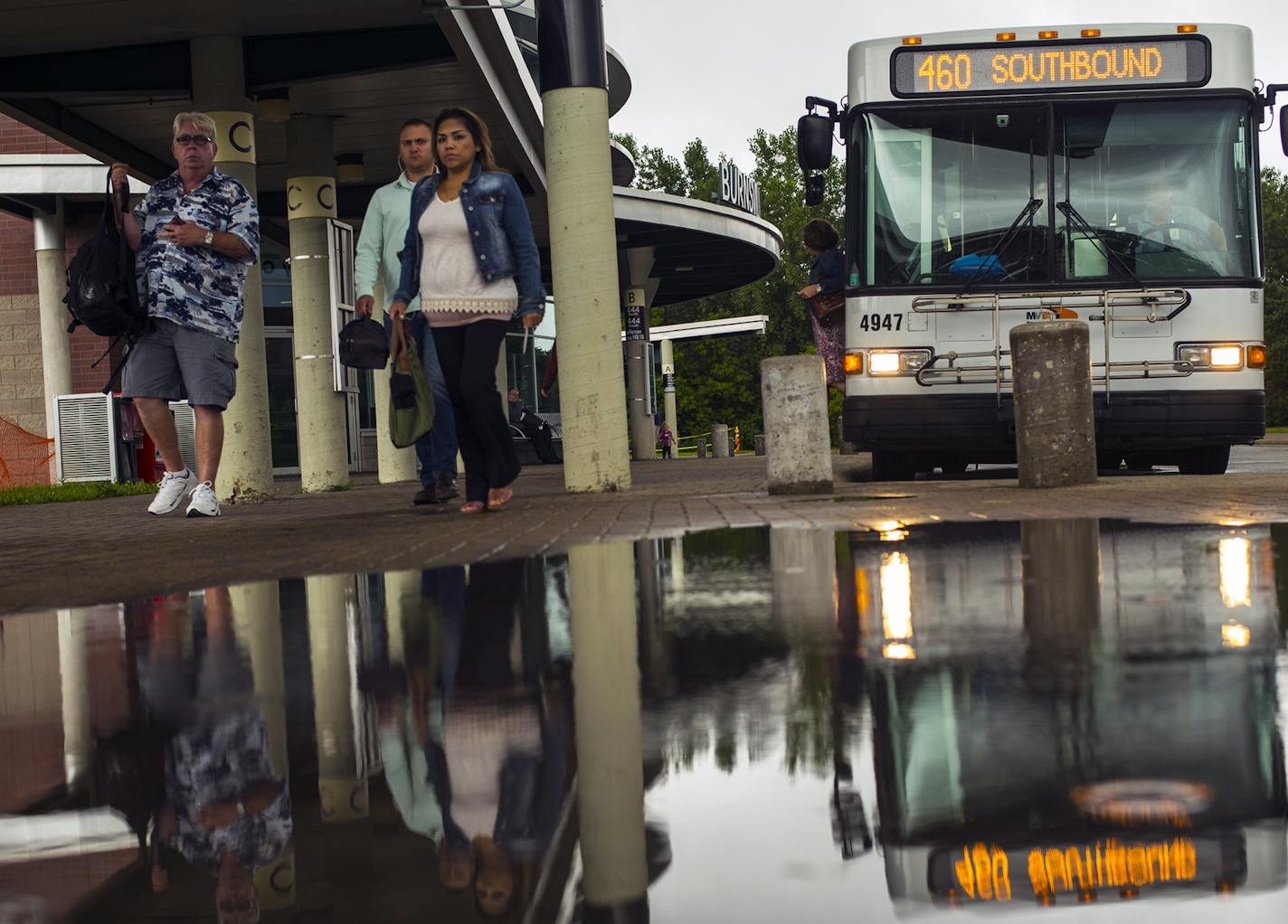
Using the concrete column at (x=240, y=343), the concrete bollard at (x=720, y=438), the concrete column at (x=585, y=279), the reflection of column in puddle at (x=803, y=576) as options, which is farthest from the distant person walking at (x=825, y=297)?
the concrete bollard at (x=720, y=438)

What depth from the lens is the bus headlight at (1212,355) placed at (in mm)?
12047

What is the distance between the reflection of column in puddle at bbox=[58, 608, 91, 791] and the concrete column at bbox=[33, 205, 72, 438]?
22969 mm

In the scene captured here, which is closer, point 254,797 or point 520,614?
point 254,797

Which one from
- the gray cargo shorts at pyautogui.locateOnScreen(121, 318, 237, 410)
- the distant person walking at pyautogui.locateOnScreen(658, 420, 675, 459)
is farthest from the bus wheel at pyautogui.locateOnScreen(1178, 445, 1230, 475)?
the distant person walking at pyautogui.locateOnScreen(658, 420, 675, 459)

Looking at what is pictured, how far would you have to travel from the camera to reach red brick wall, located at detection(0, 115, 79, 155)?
2900cm

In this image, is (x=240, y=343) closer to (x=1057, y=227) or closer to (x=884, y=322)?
(x=884, y=322)

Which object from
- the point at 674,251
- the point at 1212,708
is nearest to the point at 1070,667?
the point at 1212,708

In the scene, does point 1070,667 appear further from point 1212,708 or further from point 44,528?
point 44,528

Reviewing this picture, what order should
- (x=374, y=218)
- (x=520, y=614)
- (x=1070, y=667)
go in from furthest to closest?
1. (x=374, y=218)
2. (x=520, y=614)
3. (x=1070, y=667)

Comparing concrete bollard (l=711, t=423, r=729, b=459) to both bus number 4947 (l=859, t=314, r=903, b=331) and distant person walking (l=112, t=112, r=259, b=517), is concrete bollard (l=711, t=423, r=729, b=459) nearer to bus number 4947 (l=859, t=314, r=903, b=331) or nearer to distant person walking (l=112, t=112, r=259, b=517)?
bus number 4947 (l=859, t=314, r=903, b=331)

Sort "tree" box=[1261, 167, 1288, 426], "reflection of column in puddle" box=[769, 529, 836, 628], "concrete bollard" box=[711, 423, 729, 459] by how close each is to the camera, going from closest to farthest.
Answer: "reflection of column in puddle" box=[769, 529, 836, 628] < "concrete bollard" box=[711, 423, 729, 459] < "tree" box=[1261, 167, 1288, 426]

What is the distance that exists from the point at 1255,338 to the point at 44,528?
347 inches

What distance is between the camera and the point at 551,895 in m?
1.91

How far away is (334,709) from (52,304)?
85.3 feet
